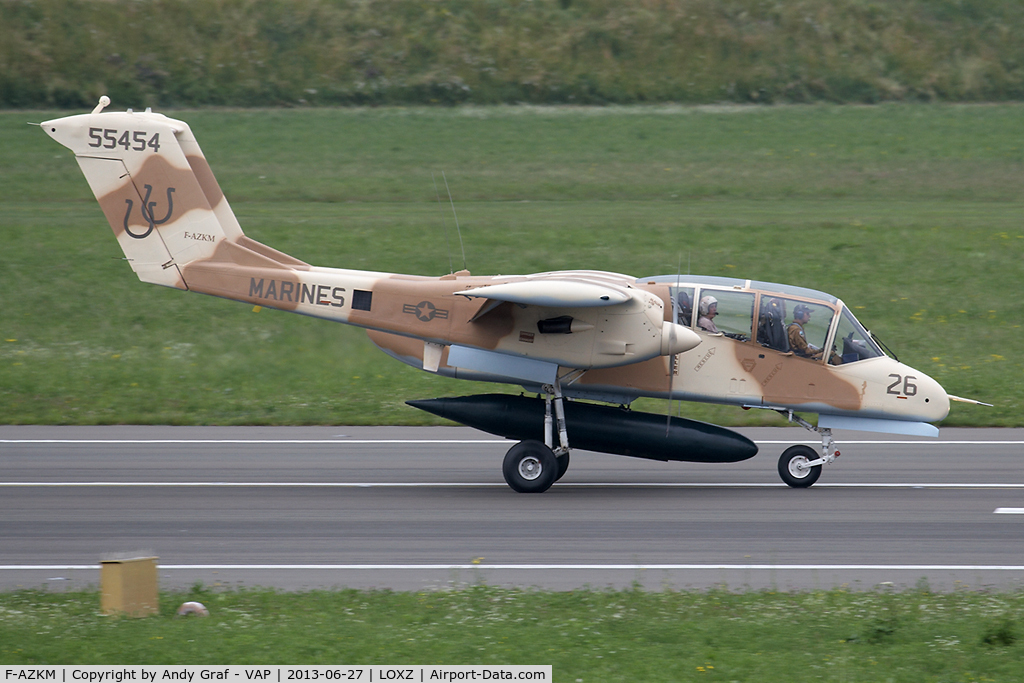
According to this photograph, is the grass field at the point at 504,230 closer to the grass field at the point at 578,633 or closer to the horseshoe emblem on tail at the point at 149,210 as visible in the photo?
the horseshoe emblem on tail at the point at 149,210

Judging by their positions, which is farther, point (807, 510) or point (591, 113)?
point (591, 113)

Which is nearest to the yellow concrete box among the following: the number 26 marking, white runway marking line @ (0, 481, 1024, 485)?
white runway marking line @ (0, 481, 1024, 485)

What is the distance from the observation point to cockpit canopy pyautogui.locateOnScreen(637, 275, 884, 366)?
47.0 ft

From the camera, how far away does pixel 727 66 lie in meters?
45.0

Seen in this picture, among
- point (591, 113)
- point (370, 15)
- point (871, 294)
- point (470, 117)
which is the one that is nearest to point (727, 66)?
point (591, 113)

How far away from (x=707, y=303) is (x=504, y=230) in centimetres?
1470

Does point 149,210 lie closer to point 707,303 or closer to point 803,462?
point 707,303

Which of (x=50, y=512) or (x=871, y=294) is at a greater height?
(x=871, y=294)

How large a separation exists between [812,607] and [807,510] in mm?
4176

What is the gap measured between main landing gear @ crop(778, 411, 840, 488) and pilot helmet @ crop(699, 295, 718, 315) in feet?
5.43

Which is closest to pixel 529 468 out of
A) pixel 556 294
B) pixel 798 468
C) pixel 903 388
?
Result: pixel 556 294

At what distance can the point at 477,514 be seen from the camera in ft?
43.3

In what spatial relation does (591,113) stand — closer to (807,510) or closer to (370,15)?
(370,15)

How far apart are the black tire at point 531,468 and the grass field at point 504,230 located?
3604 millimetres
